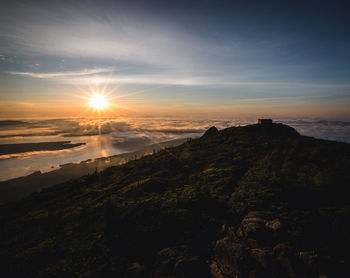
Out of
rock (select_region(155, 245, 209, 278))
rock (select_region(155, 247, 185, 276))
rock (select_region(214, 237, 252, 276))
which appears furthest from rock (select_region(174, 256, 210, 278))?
rock (select_region(214, 237, 252, 276))

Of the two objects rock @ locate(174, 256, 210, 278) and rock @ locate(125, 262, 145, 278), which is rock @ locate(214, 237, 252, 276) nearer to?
rock @ locate(174, 256, 210, 278)

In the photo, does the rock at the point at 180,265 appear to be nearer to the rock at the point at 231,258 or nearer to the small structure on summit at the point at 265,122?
the rock at the point at 231,258

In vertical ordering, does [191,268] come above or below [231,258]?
below

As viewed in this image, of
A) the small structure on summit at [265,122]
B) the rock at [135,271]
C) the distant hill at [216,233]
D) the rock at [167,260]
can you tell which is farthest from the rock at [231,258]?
the small structure on summit at [265,122]

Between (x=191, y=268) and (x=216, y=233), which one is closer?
(x=191, y=268)

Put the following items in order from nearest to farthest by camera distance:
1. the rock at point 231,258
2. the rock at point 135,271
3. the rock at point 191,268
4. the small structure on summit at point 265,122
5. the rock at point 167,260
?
the rock at point 231,258 < the rock at point 191,268 < the rock at point 167,260 < the rock at point 135,271 < the small structure on summit at point 265,122

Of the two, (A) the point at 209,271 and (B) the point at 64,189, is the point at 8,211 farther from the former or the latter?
(A) the point at 209,271

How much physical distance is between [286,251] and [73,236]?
711 inches

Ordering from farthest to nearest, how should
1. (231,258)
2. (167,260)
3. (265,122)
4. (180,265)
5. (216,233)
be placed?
(265,122)
(216,233)
(167,260)
(180,265)
(231,258)

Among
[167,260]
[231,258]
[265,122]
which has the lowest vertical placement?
[167,260]

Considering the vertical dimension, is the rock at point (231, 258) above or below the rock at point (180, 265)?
above

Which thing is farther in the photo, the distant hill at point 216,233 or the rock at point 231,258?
the distant hill at point 216,233

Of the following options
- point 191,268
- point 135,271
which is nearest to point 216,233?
point 191,268

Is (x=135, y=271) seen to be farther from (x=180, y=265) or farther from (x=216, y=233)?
(x=216, y=233)
